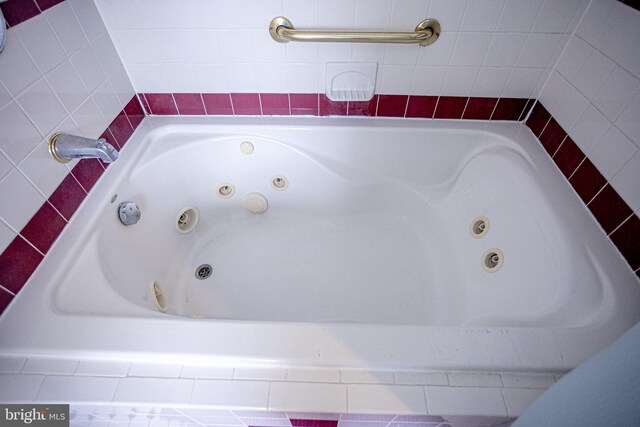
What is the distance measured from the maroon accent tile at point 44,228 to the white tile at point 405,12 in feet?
3.41

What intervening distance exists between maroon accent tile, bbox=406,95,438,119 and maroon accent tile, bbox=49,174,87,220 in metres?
1.12

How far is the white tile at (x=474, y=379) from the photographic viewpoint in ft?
2.06

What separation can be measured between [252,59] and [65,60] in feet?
1.72

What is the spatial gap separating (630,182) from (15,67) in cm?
148

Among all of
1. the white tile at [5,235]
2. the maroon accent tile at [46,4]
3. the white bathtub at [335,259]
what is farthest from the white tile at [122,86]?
the white tile at [5,235]

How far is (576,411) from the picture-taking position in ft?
1.41

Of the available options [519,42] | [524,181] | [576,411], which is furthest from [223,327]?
[519,42]

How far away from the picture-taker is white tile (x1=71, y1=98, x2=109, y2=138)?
36.6 inches

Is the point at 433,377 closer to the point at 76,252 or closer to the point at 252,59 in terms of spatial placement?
the point at 76,252

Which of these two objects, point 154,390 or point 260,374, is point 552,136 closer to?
point 260,374

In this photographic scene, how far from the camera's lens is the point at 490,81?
110 centimetres

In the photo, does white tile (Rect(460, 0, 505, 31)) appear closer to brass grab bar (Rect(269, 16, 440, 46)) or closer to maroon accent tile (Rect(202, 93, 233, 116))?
brass grab bar (Rect(269, 16, 440, 46))

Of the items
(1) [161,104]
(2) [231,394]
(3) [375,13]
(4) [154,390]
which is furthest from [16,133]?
(3) [375,13]

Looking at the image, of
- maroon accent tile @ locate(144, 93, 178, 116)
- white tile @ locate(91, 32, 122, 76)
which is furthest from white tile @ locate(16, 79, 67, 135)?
maroon accent tile @ locate(144, 93, 178, 116)
